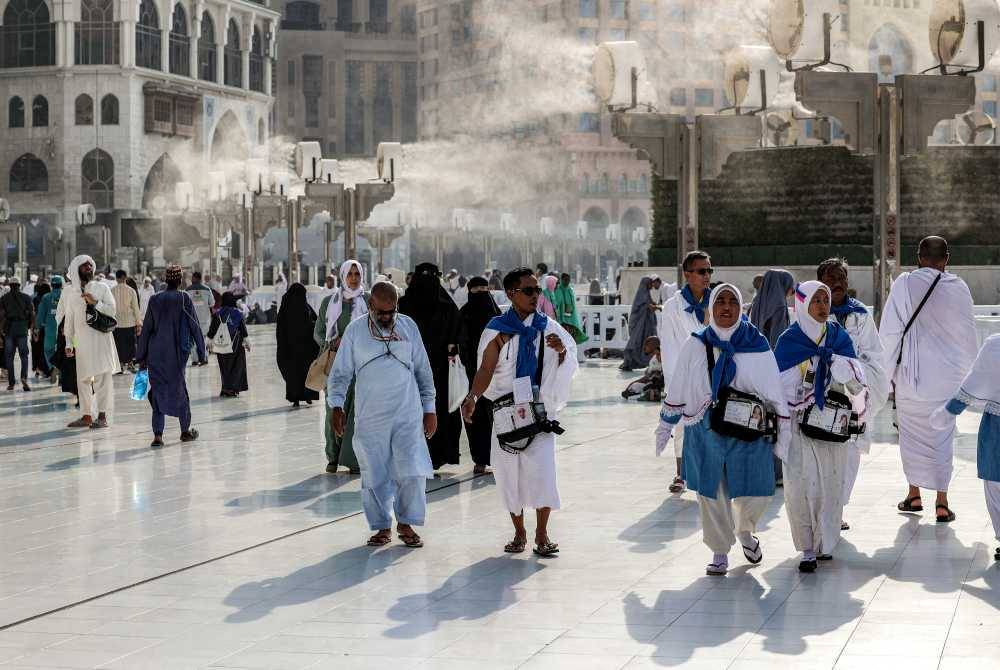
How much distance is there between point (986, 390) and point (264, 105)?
6863cm

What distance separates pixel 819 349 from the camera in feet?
22.6

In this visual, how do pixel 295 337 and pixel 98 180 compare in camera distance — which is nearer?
pixel 295 337

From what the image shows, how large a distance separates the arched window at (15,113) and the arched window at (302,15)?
32.1 meters

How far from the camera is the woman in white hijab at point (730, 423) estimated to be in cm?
655

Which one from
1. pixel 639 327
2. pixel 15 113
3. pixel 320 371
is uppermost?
pixel 15 113

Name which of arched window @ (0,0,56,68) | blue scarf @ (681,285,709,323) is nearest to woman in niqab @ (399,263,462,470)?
blue scarf @ (681,285,709,323)

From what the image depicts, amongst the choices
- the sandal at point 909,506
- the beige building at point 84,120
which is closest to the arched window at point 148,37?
the beige building at point 84,120

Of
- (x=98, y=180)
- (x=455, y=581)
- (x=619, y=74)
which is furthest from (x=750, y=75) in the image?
(x=98, y=180)

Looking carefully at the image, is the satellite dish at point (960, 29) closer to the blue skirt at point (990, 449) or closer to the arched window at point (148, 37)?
the blue skirt at point (990, 449)

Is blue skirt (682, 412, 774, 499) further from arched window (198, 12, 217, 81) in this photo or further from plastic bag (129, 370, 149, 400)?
arched window (198, 12, 217, 81)

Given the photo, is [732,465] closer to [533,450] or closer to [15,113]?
[533,450]

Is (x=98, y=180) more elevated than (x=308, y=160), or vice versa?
(x=98, y=180)

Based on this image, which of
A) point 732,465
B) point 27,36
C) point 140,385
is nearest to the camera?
point 732,465

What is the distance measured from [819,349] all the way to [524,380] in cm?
133
